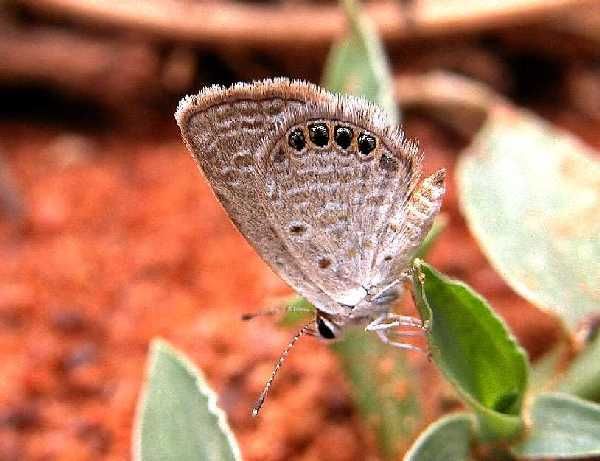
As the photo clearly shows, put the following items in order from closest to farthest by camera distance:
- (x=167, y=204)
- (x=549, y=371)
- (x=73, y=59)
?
1. (x=549, y=371)
2. (x=167, y=204)
3. (x=73, y=59)

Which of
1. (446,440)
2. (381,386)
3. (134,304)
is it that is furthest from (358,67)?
(134,304)

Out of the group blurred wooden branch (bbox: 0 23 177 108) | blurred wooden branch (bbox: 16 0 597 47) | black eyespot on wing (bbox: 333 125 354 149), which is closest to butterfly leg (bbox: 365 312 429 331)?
black eyespot on wing (bbox: 333 125 354 149)

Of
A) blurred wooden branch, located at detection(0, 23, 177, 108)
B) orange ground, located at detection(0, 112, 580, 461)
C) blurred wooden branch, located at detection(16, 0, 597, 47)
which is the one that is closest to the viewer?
orange ground, located at detection(0, 112, 580, 461)

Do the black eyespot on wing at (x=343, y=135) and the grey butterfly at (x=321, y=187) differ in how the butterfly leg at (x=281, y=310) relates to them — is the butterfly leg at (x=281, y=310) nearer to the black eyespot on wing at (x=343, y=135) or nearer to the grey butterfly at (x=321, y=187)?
the grey butterfly at (x=321, y=187)

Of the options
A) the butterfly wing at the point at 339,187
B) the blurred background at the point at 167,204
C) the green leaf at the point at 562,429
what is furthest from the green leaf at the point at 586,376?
the butterfly wing at the point at 339,187

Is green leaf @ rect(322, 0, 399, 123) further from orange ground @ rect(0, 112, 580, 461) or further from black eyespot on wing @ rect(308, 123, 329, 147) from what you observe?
orange ground @ rect(0, 112, 580, 461)

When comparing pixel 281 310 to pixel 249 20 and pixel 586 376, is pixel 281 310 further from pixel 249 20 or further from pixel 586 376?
pixel 249 20

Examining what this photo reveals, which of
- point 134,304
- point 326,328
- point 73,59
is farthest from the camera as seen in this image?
point 73,59
